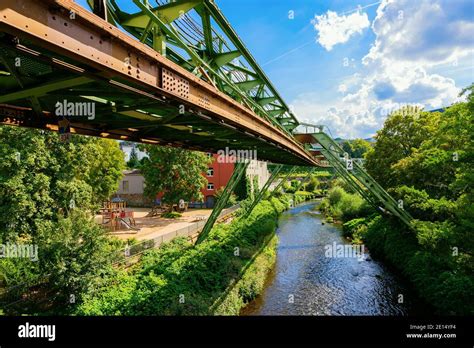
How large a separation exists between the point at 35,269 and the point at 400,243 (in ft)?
60.1

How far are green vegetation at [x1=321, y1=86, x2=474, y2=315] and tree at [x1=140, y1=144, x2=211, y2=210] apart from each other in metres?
14.7

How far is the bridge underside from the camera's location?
2678 millimetres

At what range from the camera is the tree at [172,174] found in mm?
27547

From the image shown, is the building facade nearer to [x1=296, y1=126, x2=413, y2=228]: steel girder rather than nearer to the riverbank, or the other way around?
the riverbank

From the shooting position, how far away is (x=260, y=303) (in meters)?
13.5

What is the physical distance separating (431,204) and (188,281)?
11719 millimetres

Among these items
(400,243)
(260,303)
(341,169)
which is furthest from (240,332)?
(400,243)

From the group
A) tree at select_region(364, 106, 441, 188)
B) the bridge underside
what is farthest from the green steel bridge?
tree at select_region(364, 106, 441, 188)

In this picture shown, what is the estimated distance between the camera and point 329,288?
15.4 m

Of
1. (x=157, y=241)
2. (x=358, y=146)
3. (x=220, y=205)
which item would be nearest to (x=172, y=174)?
(x=220, y=205)

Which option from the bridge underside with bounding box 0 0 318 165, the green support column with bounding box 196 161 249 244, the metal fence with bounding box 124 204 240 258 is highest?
the bridge underside with bounding box 0 0 318 165

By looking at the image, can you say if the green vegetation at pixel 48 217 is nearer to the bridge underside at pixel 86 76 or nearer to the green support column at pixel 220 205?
the bridge underside at pixel 86 76

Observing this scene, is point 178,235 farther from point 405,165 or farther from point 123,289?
point 405,165

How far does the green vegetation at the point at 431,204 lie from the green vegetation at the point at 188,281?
757 cm
